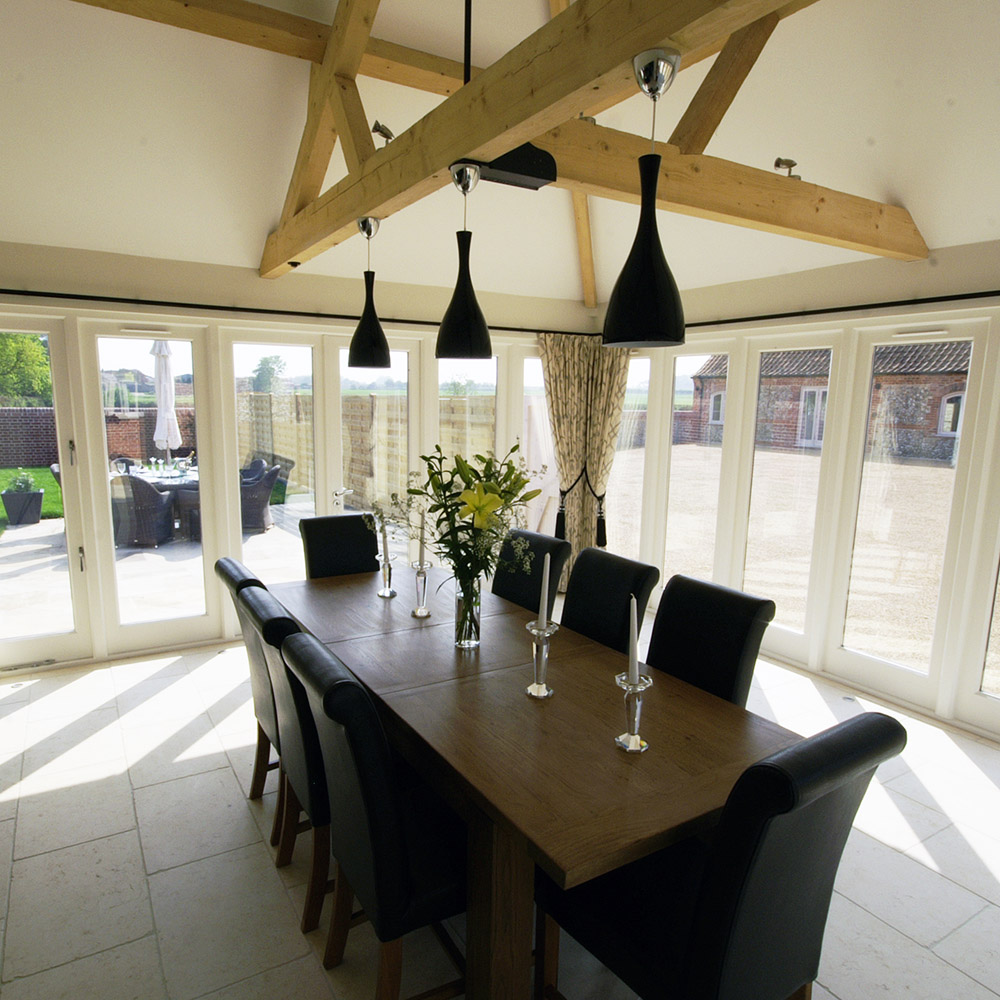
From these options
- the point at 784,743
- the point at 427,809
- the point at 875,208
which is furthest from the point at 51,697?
the point at 875,208

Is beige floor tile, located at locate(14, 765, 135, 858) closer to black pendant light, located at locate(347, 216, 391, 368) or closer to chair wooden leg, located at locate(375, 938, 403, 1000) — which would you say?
chair wooden leg, located at locate(375, 938, 403, 1000)

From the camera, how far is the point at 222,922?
2291mm

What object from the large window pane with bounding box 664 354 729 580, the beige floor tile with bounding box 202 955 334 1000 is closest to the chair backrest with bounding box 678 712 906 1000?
the beige floor tile with bounding box 202 955 334 1000

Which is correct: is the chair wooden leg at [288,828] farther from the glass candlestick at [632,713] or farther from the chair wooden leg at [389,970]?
the glass candlestick at [632,713]

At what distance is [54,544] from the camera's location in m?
4.19

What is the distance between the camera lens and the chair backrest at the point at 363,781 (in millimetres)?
1603

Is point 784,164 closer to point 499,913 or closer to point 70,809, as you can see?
point 499,913

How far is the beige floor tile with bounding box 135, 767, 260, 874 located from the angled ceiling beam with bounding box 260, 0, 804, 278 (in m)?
2.52

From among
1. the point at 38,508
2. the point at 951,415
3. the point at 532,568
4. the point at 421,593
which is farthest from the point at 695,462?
the point at 38,508

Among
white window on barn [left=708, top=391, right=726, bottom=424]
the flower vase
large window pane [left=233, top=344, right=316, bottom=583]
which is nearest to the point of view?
the flower vase

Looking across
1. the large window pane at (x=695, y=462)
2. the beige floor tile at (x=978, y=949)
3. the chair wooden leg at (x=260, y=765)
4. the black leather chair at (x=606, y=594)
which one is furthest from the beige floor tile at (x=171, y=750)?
the large window pane at (x=695, y=462)

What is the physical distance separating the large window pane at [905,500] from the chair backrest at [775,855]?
284cm

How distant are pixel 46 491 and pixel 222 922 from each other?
292 centimetres

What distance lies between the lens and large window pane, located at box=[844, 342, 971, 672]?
3775mm
